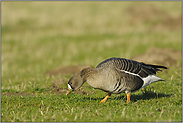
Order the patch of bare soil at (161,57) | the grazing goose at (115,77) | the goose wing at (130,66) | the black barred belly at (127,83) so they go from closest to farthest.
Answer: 1. the grazing goose at (115,77)
2. the black barred belly at (127,83)
3. the goose wing at (130,66)
4. the patch of bare soil at (161,57)

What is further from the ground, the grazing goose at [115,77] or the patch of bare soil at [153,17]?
the patch of bare soil at [153,17]

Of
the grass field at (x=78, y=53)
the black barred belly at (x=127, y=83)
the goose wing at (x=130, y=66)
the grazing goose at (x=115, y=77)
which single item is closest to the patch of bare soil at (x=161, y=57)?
the grass field at (x=78, y=53)

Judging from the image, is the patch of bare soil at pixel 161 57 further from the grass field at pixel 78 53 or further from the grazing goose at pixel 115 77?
the grazing goose at pixel 115 77

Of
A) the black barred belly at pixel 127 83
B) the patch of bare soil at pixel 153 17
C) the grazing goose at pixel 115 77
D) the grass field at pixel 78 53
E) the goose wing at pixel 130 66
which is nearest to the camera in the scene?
the grass field at pixel 78 53

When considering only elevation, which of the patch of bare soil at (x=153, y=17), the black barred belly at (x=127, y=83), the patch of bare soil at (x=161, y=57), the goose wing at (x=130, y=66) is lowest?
the black barred belly at (x=127, y=83)

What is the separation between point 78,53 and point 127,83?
15.6 m

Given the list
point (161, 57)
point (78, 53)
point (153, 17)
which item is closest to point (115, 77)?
point (161, 57)

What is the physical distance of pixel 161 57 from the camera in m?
17.4

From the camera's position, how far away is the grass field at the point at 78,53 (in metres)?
7.45

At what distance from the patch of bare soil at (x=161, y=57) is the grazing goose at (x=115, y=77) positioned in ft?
28.4

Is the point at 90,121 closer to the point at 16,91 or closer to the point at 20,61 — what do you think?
the point at 16,91

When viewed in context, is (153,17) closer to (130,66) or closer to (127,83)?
(130,66)

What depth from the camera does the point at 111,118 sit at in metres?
6.74

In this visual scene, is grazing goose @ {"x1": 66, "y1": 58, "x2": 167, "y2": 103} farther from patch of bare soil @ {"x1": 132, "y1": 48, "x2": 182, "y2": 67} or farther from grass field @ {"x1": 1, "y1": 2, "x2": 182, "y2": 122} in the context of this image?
patch of bare soil @ {"x1": 132, "y1": 48, "x2": 182, "y2": 67}
